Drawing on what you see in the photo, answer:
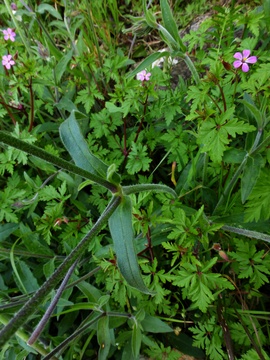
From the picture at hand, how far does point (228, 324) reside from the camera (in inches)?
59.5

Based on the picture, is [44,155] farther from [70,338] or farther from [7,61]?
[7,61]

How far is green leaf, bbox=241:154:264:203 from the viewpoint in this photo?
1.25 meters

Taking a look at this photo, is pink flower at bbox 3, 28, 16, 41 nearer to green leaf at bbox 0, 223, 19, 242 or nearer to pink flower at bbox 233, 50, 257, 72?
green leaf at bbox 0, 223, 19, 242

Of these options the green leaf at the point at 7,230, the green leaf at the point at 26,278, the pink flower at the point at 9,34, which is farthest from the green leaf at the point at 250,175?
the pink flower at the point at 9,34

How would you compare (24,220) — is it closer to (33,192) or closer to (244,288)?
(33,192)

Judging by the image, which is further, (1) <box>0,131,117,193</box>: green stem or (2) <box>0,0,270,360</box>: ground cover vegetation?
(2) <box>0,0,270,360</box>: ground cover vegetation

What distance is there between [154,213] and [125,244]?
55 cm

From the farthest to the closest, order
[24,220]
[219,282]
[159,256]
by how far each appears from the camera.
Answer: [24,220] → [159,256] → [219,282]

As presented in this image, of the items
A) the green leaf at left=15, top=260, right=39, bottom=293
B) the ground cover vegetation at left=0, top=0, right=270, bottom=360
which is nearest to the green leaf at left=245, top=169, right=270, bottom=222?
the ground cover vegetation at left=0, top=0, right=270, bottom=360

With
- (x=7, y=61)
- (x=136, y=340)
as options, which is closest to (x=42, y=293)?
(x=136, y=340)

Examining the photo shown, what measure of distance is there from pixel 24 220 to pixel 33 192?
29cm

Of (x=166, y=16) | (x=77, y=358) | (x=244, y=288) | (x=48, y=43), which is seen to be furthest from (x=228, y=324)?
(x=48, y=43)

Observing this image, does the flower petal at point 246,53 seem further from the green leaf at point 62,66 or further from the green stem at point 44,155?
the green leaf at point 62,66

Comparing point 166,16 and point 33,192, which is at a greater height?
point 166,16
